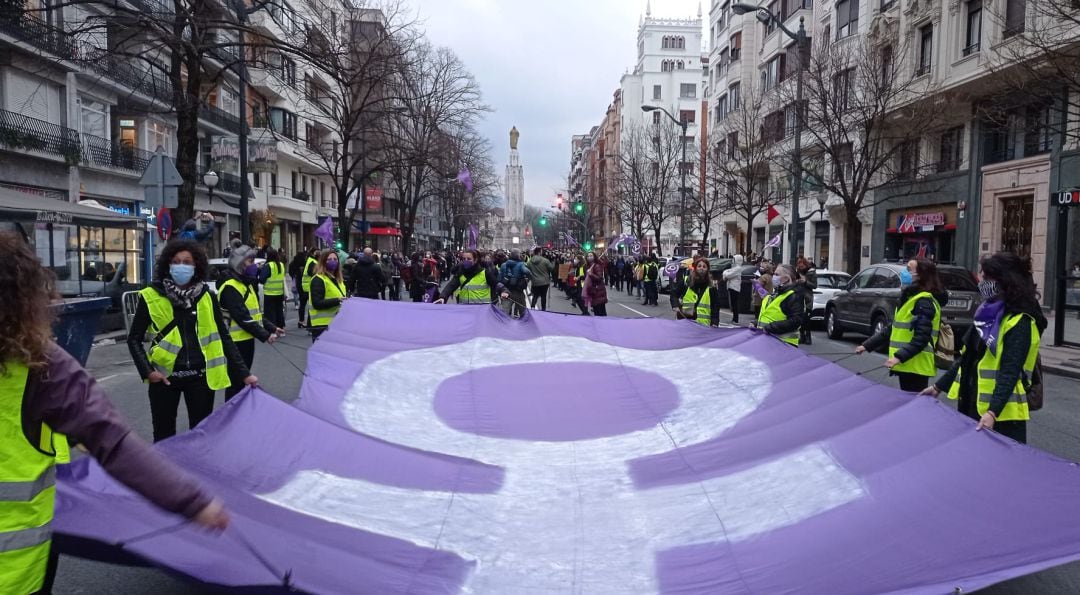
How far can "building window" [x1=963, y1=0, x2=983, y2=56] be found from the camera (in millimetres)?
24891

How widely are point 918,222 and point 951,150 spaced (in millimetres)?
3209

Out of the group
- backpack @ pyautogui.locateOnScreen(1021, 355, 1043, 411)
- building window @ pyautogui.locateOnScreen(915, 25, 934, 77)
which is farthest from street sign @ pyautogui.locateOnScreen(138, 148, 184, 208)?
building window @ pyautogui.locateOnScreen(915, 25, 934, 77)

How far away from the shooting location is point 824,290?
768 inches

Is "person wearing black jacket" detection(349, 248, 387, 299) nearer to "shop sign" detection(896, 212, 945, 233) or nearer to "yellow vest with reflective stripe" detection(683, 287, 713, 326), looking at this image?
"yellow vest with reflective stripe" detection(683, 287, 713, 326)

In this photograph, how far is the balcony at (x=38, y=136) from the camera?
81.1 ft

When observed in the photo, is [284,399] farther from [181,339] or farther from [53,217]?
[53,217]

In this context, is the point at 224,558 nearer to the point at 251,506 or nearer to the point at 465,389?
the point at 251,506

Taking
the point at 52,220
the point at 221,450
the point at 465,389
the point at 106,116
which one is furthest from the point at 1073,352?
the point at 106,116

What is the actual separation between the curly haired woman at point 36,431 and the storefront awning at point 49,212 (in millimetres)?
15309

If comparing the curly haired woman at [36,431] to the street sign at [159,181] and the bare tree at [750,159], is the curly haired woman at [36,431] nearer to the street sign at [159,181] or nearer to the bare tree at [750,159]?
the street sign at [159,181]

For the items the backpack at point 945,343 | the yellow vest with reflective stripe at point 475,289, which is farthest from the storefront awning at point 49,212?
the backpack at point 945,343

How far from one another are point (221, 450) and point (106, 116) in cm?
3251

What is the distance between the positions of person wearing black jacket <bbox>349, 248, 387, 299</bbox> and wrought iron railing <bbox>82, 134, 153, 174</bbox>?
773 inches

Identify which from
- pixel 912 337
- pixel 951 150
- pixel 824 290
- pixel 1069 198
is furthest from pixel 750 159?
pixel 912 337
